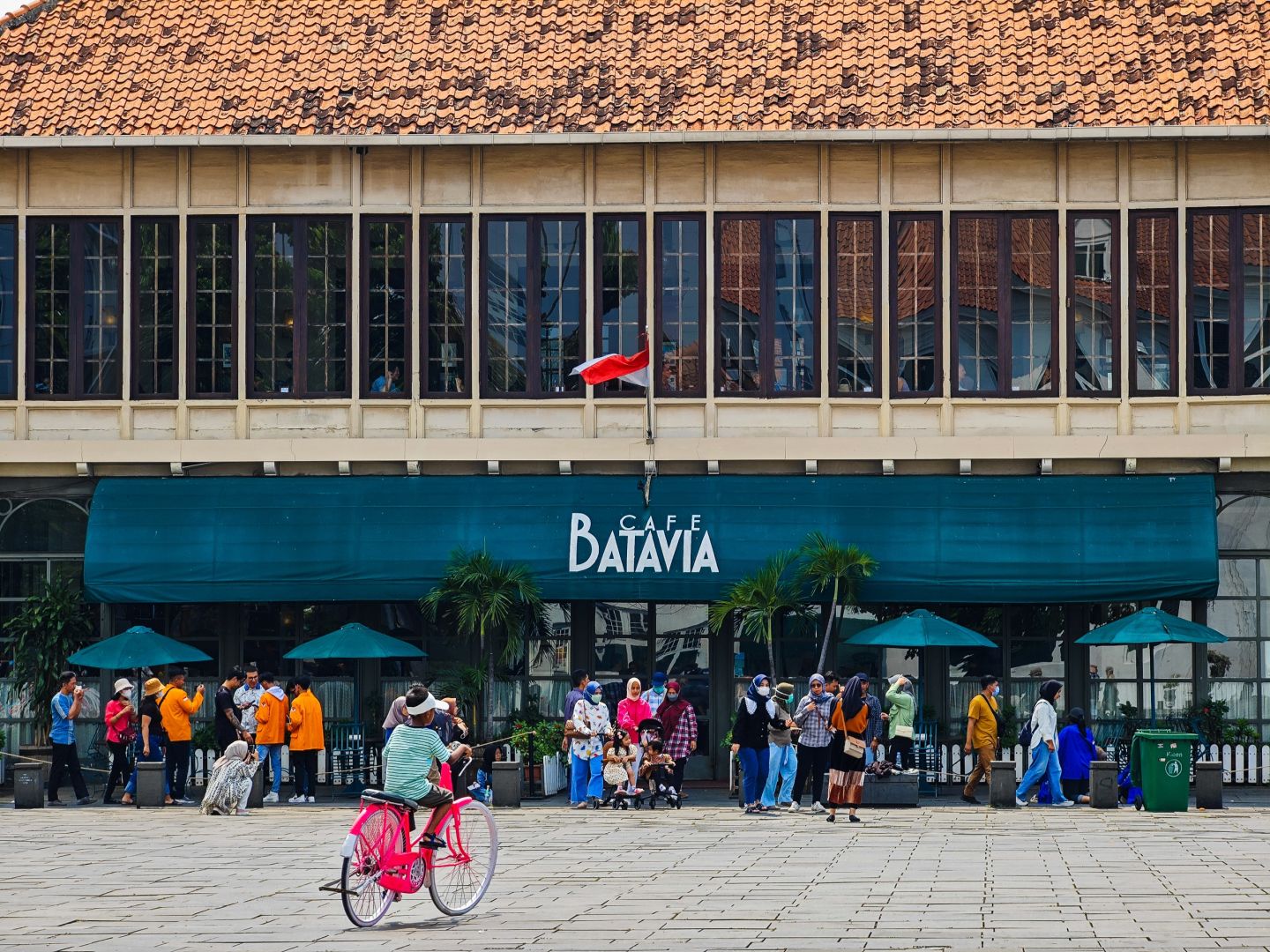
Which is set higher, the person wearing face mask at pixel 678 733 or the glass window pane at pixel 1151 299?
the glass window pane at pixel 1151 299

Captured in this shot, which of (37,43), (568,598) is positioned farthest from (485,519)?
(37,43)

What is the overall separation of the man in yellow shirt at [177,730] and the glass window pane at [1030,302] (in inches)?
459

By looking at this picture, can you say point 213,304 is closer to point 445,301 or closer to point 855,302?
point 445,301

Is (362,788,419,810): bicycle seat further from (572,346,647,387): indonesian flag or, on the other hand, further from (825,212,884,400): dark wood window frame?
(825,212,884,400): dark wood window frame

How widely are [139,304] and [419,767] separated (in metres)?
16.2

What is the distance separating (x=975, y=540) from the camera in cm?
2797

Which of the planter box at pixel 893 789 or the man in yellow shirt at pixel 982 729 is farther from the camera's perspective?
the man in yellow shirt at pixel 982 729

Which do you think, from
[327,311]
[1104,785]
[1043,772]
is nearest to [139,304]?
[327,311]

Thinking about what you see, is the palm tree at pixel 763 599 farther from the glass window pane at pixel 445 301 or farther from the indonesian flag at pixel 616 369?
the glass window pane at pixel 445 301

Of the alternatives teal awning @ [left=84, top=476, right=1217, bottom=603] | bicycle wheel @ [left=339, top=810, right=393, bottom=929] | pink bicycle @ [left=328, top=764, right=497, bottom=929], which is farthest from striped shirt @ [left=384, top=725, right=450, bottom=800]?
teal awning @ [left=84, top=476, right=1217, bottom=603]

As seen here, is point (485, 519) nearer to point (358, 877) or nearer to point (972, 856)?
point (972, 856)

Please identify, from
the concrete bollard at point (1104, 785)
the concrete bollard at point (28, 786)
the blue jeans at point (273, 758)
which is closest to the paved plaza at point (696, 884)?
the concrete bollard at point (1104, 785)

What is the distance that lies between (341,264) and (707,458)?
18.9 feet

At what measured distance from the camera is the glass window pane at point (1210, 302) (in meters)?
28.5
